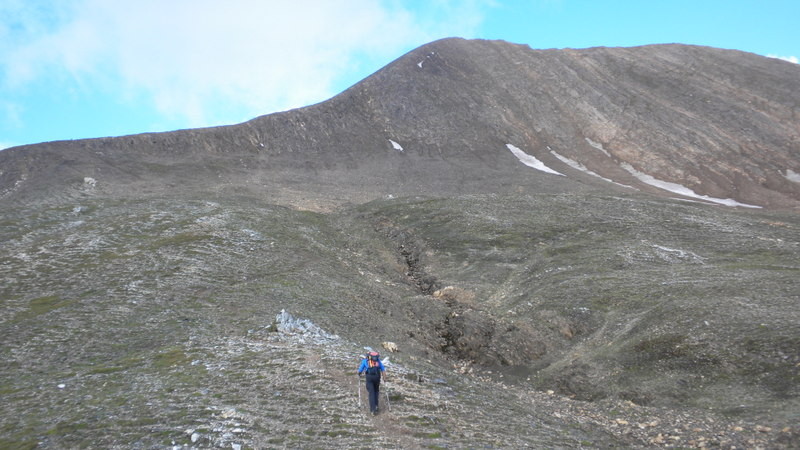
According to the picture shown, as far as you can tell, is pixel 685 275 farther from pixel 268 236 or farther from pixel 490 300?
pixel 268 236

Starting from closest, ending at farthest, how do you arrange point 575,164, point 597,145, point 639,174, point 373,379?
point 373,379, point 639,174, point 575,164, point 597,145

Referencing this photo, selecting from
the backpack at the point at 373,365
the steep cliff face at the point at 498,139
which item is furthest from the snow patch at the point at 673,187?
the backpack at the point at 373,365

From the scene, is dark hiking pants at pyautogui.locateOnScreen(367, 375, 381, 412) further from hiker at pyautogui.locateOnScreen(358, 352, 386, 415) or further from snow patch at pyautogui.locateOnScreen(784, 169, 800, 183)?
snow patch at pyautogui.locateOnScreen(784, 169, 800, 183)

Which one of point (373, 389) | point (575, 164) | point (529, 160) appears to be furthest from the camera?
point (575, 164)

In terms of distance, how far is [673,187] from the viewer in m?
71.5

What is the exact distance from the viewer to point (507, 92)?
9225 cm

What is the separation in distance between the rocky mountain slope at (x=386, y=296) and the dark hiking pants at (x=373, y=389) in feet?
1.32

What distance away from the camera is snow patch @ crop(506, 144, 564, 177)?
72.9 metres

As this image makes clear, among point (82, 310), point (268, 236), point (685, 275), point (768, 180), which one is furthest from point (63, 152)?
point (768, 180)

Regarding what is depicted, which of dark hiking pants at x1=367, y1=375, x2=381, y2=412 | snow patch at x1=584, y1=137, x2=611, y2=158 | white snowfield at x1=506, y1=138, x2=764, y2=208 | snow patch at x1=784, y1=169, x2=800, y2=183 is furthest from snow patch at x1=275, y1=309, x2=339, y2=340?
snow patch at x1=784, y1=169, x2=800, y2=183

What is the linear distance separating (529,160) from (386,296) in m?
51.7

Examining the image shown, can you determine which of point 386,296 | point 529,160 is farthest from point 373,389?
point 529,160

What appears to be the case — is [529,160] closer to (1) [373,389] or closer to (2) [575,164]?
(2) [575,164]

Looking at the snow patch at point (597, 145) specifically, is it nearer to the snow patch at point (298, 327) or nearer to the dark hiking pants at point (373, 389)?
the snow patch at point (298, 327)
